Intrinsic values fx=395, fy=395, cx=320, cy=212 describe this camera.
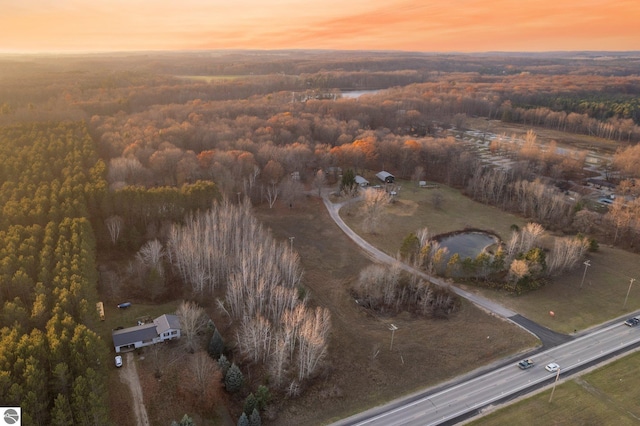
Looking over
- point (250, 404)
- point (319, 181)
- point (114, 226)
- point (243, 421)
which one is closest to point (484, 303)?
point (250, 404)

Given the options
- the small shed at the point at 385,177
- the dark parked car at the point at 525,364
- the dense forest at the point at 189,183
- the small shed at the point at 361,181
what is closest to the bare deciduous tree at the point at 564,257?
the dense forest at the point at 189,183

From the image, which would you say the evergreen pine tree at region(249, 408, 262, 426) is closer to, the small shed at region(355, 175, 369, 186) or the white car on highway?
the white car on highway

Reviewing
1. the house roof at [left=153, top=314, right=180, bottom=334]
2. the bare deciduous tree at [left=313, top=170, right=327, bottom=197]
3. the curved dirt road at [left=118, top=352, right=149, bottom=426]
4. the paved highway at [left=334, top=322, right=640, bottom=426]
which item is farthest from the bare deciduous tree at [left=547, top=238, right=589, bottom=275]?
the curved dirt road at [left=118, top=352, right=149, bottom=426]

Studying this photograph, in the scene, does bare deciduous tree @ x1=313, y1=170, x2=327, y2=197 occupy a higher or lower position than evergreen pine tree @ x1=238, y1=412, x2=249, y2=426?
higher

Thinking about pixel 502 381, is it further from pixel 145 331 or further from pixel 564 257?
pixel 145 331

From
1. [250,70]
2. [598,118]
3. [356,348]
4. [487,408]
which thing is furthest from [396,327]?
[250,70]

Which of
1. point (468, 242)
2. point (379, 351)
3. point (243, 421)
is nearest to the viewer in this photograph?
point (243, 421)

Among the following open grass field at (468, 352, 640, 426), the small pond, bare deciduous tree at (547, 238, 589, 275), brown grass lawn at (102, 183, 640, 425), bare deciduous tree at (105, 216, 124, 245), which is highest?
bare deciduous tree at (105, 216, 124, 245)
